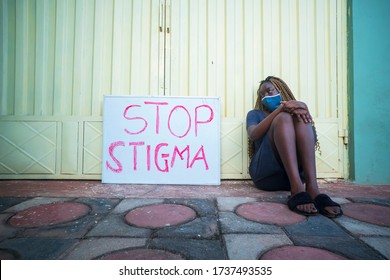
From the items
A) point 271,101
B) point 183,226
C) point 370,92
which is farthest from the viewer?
point 370,92

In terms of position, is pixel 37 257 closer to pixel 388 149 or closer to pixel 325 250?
pixel 325 250

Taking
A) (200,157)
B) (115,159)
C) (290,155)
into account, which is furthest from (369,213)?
(115,159)

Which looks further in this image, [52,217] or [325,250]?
[52,217]

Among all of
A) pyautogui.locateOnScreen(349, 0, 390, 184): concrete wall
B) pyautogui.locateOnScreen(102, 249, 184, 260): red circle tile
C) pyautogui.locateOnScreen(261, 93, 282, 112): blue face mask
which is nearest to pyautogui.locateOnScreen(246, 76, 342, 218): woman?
pyautogui.locateOnScreen(261, 93, 282, 112): blue face mask

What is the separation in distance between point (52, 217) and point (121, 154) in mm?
1040

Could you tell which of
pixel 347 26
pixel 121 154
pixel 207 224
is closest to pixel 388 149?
pixel 347 26

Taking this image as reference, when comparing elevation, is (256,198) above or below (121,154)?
below

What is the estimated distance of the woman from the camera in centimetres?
142

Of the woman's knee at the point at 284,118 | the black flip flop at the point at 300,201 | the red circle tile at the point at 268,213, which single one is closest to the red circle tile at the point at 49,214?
the red circle tile at the point at 268,213

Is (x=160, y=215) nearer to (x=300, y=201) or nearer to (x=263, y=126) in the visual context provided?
(x=300, y=201)

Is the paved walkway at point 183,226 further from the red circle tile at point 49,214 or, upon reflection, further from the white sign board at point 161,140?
the white sign board at point 161,140

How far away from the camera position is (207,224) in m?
1.25

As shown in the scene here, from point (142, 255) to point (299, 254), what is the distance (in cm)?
67

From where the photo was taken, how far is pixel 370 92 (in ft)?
7.89
